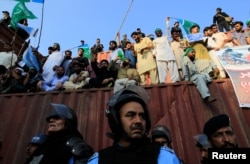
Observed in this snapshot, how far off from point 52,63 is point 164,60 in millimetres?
2738

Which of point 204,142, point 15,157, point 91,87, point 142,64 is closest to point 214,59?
point 142,64

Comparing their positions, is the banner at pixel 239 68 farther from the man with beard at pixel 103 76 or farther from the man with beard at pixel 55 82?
Answer: the man with beard at pixel 55 82

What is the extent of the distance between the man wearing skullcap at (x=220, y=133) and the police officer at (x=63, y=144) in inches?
36.4

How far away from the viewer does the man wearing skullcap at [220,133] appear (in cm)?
175

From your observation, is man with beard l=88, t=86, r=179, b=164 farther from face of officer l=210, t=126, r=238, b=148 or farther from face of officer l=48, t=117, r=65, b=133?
face of officer l=48, t=117, r=65, b=133

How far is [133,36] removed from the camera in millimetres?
6477

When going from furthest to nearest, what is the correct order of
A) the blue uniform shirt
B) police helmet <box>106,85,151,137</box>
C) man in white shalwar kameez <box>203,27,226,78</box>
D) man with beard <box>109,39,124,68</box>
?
1. man with beard <box>109,39,124,68</box>
2. man in white shalwar kameez <box>203,27,226,78</box>
3. police helmet <box>106,85,151,137</box>
4. the blue uniform shirt

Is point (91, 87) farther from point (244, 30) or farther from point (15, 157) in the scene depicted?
point (244, 30)

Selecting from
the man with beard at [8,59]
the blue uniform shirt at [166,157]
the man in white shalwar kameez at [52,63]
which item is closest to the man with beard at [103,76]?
the man in white shalwar kameez at [52,63]

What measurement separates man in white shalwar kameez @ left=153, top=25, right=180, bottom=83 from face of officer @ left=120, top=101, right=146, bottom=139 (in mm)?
3685

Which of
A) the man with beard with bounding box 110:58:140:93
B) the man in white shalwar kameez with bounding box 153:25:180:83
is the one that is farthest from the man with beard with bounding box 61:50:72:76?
the man in white shalwar kameez with bounding box 153:25:180:83

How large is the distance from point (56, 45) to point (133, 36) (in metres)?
2.10

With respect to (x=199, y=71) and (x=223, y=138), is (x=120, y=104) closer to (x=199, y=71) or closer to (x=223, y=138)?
(x=223, y=138)

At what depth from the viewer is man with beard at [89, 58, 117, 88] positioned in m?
5.16
